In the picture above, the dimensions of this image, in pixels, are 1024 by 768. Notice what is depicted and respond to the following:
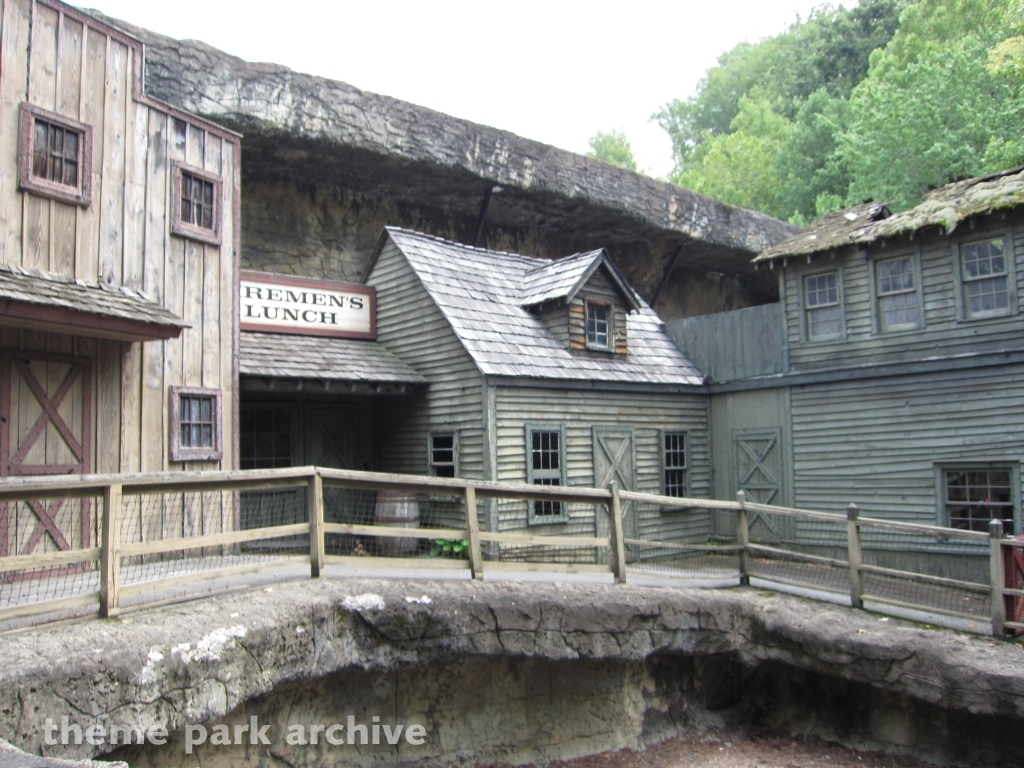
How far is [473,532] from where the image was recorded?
8125mm

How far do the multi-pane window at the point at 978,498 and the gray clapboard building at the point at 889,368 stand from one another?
0.02 meters

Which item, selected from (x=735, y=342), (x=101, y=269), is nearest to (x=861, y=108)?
(x=735, y=342)

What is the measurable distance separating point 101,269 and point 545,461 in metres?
7.55

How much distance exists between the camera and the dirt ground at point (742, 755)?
904 centimetres

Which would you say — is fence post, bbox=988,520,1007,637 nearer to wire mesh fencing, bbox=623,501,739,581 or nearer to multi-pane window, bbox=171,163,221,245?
wire mesh fencing, bbox=623,501,739,581

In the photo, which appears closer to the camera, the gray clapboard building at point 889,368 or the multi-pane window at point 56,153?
the multi-pane window at point 56,153

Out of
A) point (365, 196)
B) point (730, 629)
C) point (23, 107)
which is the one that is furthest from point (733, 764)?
point (365, 196)

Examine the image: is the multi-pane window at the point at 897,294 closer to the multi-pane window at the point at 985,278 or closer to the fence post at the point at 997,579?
the multi-pane window at the point at 985,278

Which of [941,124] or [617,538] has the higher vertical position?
[941,124]

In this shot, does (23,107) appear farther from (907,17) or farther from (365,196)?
(907,17)

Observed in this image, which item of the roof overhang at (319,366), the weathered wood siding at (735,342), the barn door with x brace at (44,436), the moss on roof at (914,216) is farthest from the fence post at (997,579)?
the barn door with x brace at (44,436)

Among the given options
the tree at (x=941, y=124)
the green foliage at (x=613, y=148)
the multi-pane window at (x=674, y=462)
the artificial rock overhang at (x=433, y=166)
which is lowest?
the multi-pane window at (x=674, y=462)

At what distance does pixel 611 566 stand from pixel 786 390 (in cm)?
732

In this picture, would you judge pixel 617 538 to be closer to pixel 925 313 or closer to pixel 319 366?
pixel 319 366
